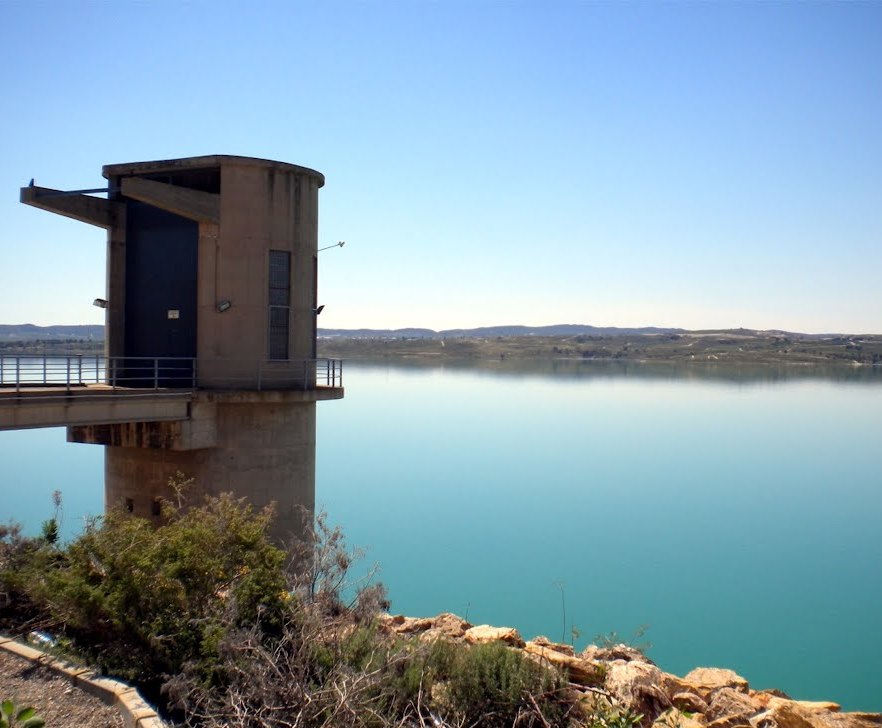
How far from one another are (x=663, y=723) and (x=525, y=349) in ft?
484

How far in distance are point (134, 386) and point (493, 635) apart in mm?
7887

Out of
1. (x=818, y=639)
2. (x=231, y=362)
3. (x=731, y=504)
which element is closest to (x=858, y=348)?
(x=731, y=504)

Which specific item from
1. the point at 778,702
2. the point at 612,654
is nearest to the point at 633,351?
the point at 612,654

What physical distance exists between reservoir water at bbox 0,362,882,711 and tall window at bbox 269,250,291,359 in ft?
13.1

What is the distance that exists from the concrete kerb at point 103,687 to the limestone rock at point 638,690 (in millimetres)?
4353

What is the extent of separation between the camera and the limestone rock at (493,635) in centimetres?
1049

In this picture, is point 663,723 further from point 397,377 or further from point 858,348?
point 858,348

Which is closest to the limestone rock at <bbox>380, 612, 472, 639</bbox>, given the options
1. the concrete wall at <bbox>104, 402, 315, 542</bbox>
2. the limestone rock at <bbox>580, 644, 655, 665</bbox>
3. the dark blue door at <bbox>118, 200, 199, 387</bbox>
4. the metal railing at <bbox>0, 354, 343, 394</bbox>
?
the limestone rock at <bbox>580, 644, 655, 665</bbox>

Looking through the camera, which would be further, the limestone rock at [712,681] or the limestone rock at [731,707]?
the limestone rock at [712,681]

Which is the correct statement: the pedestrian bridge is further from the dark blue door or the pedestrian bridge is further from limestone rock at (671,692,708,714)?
limestone rock at (671,692,708,714)

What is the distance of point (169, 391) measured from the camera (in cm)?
1316

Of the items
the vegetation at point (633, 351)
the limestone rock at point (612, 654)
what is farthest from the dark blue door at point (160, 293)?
the vegetation at point (633, 351)

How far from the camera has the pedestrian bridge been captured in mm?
11469

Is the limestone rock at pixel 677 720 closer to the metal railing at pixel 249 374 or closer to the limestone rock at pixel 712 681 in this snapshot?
the limestone rock at pixel 712 681
